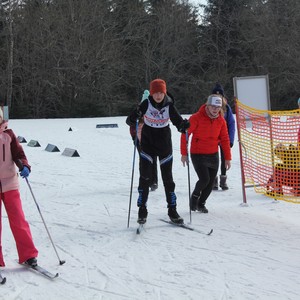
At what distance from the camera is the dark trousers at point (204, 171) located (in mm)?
6434

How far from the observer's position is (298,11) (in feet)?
135

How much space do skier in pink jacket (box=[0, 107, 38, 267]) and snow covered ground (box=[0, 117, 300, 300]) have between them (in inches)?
6.4

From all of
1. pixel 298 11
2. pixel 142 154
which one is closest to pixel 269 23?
pixel 298 11

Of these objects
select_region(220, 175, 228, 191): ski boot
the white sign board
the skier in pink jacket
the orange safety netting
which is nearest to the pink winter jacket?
the skier in pink jacket

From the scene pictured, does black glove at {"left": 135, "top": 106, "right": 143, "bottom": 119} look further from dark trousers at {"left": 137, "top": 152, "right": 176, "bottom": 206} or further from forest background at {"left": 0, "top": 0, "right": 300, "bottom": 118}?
forest background at {"left": 0, "top": 0, "right": 300, "bottom": 118}

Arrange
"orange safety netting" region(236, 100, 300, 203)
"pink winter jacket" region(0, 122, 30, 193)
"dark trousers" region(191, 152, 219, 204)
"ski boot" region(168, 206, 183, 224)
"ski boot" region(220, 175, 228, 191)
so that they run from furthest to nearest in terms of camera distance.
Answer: "ski boot" region(220, 175, 228, 191) < "orange safety netting" region(236, 100, 300, 203) < "dark trousers" region(191, 152, 219, 204) < "ski boot" region(168, 206, 183, 224) < "pink winter jacket" region(0, 122, 30, 193)

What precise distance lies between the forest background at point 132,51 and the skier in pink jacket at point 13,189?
31793mm

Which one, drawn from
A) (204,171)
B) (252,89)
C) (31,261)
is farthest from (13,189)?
(252,89)

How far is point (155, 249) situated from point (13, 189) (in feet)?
4.92

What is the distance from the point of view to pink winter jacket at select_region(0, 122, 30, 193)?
14.2 ft

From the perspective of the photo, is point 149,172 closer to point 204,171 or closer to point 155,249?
point 204,171

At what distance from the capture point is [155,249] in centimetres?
490

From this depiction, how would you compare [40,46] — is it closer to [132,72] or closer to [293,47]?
[132,72]

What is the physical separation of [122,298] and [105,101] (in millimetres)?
35537
